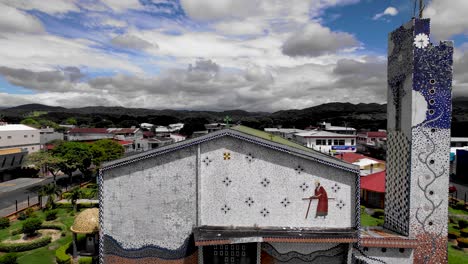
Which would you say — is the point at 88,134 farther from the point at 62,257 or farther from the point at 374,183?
the point at 374,183

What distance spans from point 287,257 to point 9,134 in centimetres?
6171

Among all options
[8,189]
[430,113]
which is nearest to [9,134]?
[8,189]

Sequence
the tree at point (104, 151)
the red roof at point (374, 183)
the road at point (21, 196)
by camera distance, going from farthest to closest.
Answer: the tree at point (104, 151)
the road at point (21, 196)
the red roof at point (374, 183)

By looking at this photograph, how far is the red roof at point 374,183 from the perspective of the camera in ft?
115

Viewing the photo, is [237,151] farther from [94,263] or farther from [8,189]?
[8,189]

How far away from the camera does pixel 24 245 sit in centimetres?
2473

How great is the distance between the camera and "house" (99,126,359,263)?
1792 centimetres

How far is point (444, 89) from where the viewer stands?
17672mm

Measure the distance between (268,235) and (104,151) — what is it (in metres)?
46.6

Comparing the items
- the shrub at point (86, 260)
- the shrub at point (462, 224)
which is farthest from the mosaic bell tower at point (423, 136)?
the shrub at point (86, 260)

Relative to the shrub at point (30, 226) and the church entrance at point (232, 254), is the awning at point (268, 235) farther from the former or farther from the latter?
the shrub at point (30, 226)

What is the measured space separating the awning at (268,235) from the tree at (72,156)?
38.5m

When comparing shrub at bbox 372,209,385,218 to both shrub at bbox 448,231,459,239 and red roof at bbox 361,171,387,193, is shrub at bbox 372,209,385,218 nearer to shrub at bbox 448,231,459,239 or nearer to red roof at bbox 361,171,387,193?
red roof at bbox 361,171,387,193

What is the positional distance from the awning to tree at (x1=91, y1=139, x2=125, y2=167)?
41.4 m
